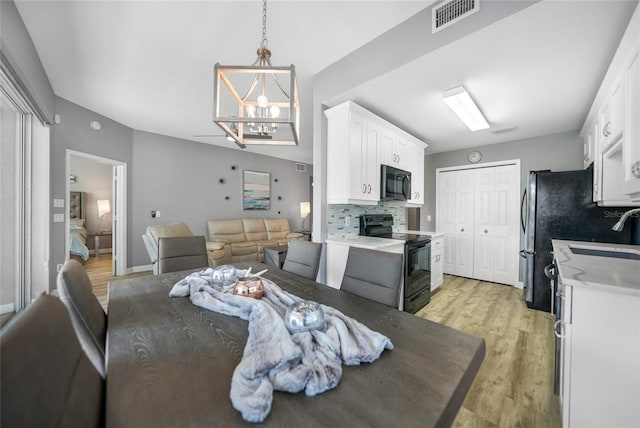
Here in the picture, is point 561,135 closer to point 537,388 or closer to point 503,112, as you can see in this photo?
point 503,112

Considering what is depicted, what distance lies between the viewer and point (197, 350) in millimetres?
882

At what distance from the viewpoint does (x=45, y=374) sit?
46 centimetres

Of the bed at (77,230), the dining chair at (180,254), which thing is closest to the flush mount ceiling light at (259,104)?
the dining chair at (180,254)

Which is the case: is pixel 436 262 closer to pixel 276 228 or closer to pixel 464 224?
pixel 464 224

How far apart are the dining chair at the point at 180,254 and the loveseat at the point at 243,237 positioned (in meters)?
2.15

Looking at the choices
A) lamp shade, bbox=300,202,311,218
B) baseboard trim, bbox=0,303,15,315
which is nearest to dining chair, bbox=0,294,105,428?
baseboard trim, bbox=0,303,15,315

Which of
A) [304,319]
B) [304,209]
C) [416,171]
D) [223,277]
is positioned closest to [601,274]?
[304,319]

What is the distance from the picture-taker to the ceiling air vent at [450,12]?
1.60 metres

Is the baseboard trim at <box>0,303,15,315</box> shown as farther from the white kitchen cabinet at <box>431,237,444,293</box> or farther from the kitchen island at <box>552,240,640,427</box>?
the white kitchen cabinet at <box>431,237,444,293</box>

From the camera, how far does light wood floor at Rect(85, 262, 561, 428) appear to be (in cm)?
147

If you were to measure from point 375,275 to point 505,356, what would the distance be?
154 centimetres

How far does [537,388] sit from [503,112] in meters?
2.79

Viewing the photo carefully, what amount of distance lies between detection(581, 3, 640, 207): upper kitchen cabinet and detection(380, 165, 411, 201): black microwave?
6.09 ft

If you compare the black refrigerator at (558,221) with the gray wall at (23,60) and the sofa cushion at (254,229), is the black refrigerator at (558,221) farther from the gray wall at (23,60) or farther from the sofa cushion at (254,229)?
the gray wall at (23,60)
